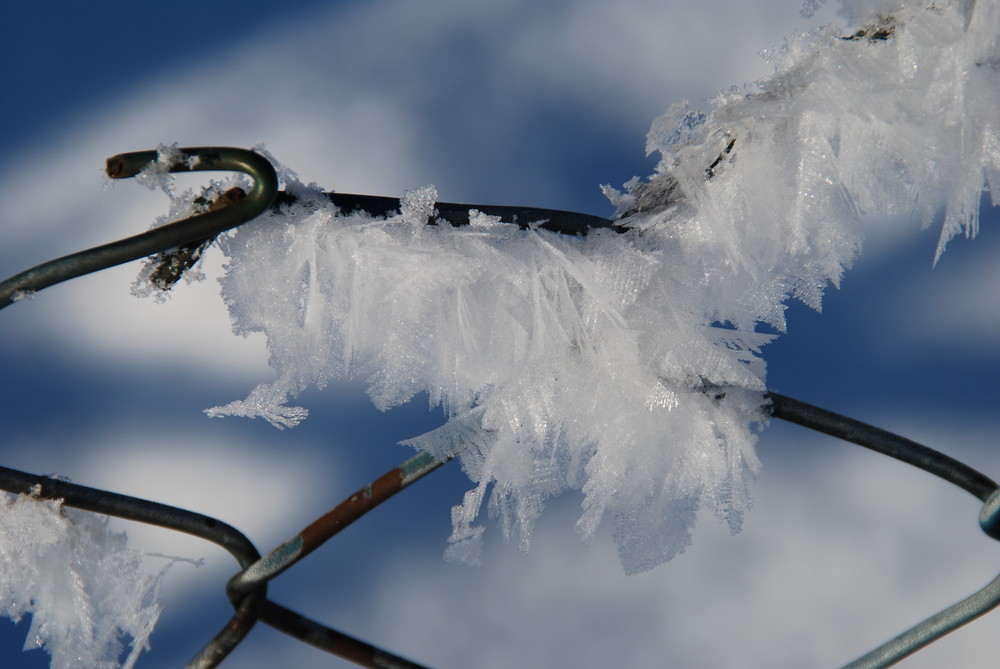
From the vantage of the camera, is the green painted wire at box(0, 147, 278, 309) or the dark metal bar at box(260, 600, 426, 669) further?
the dark metal bar at box(260, 600, 426, 669)

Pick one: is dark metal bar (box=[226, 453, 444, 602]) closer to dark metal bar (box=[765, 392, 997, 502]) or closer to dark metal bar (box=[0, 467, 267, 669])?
dark metal bar (box=[0, 467, 267, 669])

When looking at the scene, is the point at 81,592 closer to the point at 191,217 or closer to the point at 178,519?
the point at 178,519

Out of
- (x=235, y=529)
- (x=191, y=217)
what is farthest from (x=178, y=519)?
(x=191, y=217)

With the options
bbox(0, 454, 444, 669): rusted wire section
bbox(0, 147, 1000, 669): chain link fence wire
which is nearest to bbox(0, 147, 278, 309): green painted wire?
bbox(0, 147, 1000, 669): chain link fence wire

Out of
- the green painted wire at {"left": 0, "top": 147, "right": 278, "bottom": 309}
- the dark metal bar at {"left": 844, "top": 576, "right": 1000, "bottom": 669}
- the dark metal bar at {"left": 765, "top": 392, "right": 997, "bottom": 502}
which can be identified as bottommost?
the dark metal bar at {"left": 844, "top": 576, "right": 1000, "bottom": 669}

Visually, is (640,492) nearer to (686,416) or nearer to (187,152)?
(686,416)

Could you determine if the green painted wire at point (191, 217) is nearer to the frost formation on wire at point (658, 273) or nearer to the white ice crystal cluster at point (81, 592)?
the frost formation on wire at point (658, 273)
